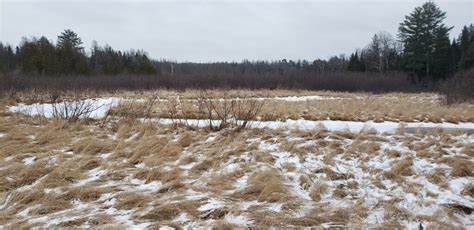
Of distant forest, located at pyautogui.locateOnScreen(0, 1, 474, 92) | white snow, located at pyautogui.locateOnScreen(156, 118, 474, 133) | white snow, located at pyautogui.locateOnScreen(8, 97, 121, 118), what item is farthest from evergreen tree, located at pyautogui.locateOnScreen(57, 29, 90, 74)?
white snow, located at pyautogui.locateOnScreen(156, 118, 474, 133)

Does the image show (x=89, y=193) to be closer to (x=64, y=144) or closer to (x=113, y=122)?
(x=64, y=144)

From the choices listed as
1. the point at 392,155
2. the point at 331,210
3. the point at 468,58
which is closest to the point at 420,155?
the point at 392,155

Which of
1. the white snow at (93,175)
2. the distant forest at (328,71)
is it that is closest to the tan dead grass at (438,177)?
the white snow at (93,175)

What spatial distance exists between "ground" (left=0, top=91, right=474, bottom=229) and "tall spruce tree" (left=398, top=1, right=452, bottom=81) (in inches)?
1689

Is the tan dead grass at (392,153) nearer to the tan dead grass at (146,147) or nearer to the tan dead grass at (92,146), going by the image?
the tan dead grass at (146,147)

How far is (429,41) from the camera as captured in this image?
143 ft

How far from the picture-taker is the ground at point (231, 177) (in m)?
3.52

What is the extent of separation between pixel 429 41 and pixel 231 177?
47.8 m

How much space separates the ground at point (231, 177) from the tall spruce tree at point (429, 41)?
4291cm

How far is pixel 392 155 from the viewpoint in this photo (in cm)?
533

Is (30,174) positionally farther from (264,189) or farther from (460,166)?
(460,166)

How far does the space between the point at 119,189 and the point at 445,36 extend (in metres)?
50.8

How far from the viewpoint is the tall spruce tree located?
4372cm

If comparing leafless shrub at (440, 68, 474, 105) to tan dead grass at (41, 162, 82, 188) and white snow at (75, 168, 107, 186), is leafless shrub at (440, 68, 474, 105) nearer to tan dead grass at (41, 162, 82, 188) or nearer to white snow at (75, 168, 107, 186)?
white snow at (75, 168, 107, 186)
